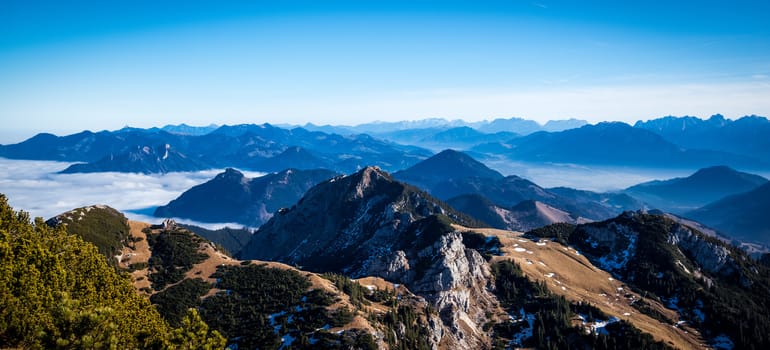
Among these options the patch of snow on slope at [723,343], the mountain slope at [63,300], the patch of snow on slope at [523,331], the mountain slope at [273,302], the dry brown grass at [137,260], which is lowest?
the patch of snow on slope at [723,343]

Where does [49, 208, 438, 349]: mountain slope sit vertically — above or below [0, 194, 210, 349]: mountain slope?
below

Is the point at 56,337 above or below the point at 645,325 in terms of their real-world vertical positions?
above

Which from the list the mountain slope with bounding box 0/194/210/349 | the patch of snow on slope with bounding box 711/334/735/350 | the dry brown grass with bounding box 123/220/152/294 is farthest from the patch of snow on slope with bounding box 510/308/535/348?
the dry brown grass with bounding box 123/220/152/294

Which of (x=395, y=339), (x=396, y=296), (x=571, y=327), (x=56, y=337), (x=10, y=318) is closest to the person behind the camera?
(x=56, y=337)

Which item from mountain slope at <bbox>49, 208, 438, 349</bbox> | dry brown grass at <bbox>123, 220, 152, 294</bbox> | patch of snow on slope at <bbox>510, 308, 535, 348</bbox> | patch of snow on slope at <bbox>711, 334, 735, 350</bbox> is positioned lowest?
patch of snow on slope at <bbox>711, 334, 735, 350</bbox>

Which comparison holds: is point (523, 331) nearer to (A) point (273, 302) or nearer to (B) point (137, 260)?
(A) point (273, 302)

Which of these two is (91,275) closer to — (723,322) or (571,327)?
(571,327)

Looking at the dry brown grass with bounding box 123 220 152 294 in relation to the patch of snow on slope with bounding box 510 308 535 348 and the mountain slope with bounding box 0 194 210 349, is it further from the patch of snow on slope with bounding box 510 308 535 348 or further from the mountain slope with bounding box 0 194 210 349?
the patch of snow on slope with bounding box 510 308 535 348

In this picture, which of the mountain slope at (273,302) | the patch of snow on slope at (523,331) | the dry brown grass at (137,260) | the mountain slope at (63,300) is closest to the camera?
the mountain slope at (63,300)

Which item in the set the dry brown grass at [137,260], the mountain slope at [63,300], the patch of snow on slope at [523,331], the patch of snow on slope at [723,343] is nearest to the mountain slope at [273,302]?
the dry brown grass at [137,260]

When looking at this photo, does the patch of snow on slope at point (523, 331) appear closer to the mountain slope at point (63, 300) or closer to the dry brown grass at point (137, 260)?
the mountain slope at point (63, 300)

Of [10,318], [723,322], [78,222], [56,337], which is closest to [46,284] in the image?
[10,318]
